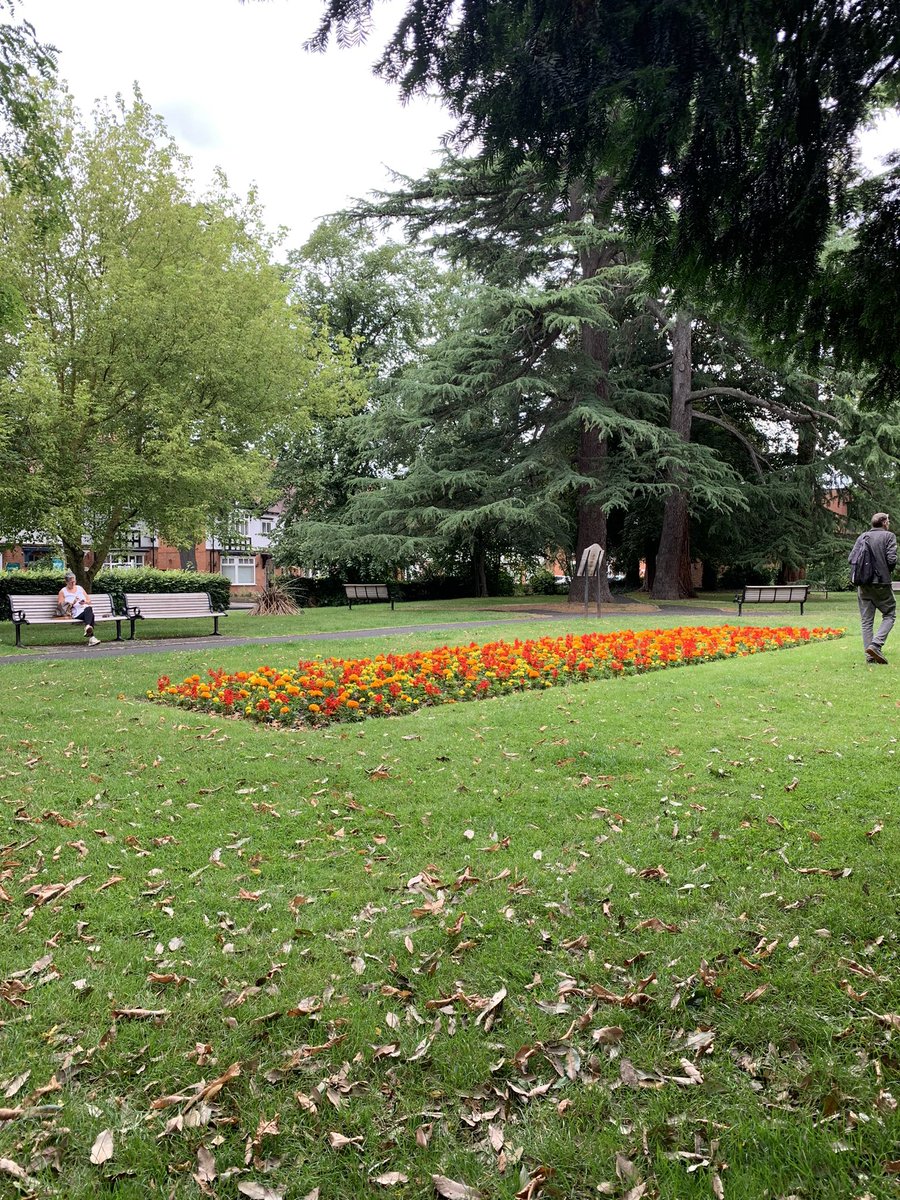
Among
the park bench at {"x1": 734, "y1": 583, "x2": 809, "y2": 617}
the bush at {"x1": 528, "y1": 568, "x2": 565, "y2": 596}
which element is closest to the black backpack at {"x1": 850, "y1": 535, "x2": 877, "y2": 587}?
the park bench at {"x1": 734, "y1": 583, "x2": 809, "y2": 617}

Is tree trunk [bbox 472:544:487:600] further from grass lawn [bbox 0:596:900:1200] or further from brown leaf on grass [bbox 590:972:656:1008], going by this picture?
brown leaf on grass [bbox 590:972:656:1008]

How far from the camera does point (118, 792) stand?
4.93 m

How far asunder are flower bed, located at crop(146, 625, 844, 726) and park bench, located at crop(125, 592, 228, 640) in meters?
6.37

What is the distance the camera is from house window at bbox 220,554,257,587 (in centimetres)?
4759

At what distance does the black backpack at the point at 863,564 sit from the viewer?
8953 mm

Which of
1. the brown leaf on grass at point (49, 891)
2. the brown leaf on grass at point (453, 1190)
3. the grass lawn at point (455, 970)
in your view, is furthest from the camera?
the brown leaf on grass at point (49, 891)

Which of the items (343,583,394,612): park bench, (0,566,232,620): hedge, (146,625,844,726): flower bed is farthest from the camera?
(343,583,394,612): park bench

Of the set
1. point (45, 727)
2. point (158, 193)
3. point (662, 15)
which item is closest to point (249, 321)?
point (158, 193)

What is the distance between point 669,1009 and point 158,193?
17544 millimetres

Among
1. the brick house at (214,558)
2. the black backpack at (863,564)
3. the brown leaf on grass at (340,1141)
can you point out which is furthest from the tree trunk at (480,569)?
the brown leaf on grass at (340,1141)

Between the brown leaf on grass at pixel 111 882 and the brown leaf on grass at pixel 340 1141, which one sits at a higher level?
the brown leaf on grass at pixel 111 882

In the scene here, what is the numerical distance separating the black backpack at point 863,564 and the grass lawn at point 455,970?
3.80 meters

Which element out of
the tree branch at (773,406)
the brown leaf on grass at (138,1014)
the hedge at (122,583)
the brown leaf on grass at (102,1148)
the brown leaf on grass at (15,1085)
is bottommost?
the brown leaf on grass at (102,1148)

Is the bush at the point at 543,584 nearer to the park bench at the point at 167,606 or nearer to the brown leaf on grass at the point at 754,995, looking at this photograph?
the park bench at the point at 167,606
